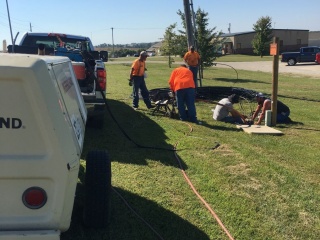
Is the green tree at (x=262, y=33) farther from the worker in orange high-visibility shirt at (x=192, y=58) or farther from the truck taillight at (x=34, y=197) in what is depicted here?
the truck taillight at (x=34, y=197)

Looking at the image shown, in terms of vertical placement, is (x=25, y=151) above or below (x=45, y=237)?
above

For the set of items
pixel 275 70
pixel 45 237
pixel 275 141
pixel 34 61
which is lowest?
pixel 275 141

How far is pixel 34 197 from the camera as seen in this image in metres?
2.44

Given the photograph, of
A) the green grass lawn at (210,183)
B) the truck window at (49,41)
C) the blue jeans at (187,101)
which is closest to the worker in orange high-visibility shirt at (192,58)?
the blue jeans at (187,101)

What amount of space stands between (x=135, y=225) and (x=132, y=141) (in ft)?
7.46

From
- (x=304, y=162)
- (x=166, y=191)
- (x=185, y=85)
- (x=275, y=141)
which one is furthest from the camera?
(x=185, y=85)

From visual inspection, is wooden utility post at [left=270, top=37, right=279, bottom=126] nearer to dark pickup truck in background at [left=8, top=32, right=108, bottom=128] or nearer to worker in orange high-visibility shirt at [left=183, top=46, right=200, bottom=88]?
dark pickup truck in background at [left=8, top=32, right=108, bottom=128]

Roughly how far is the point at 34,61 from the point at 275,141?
18.9 ft

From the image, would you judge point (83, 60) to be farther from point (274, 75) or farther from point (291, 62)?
point (291, 62)

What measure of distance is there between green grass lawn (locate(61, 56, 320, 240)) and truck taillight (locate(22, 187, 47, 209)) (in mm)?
1136

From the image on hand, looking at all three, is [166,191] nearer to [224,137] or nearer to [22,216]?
[22,216]

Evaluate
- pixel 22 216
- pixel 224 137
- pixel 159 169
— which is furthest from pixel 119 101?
pixel 22 216

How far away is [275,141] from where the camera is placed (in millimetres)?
7219

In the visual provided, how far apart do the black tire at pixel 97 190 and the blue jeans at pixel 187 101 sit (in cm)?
543
